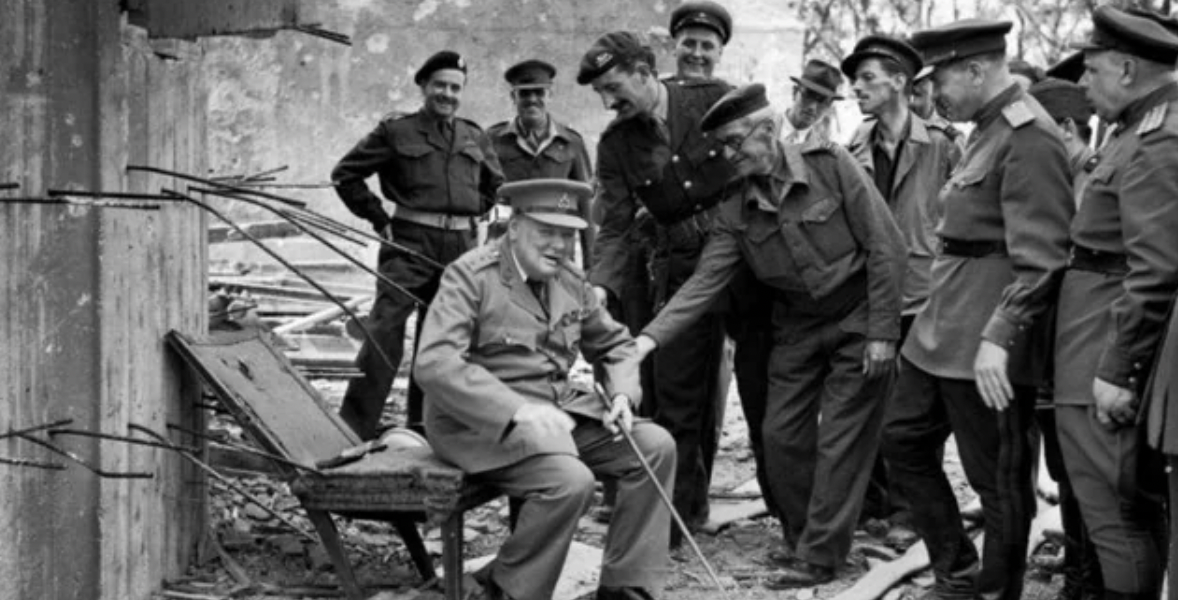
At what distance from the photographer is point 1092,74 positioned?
6418 mm

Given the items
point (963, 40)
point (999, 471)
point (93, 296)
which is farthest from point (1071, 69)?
point (93, 296)

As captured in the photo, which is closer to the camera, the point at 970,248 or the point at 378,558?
the point at 970,248

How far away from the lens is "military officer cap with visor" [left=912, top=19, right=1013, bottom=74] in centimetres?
698

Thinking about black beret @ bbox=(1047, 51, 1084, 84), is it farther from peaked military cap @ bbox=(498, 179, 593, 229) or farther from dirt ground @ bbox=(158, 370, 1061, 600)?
peaked military cap @ bbox=(498, 179, 593, 229)

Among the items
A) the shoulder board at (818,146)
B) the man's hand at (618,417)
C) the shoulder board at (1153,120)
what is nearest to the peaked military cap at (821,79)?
the shoulder board at (818,146)

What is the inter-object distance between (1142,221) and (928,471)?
1.80 m

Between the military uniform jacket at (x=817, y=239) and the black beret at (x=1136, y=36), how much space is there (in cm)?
194

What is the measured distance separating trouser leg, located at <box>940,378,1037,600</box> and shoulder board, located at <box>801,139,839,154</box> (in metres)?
1.32

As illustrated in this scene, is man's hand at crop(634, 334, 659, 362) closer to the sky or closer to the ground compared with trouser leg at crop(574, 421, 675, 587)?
closer to the sky

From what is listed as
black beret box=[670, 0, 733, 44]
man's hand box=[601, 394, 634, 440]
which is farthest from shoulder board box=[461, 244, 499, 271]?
black beret box=[670, 0, 733, 44]

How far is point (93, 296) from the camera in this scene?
712 cm

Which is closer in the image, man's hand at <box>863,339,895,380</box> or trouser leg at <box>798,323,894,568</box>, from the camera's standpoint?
man's hand at <box>863,339,895,380</box>

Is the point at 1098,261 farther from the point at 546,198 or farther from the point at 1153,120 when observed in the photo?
the point at 546,198

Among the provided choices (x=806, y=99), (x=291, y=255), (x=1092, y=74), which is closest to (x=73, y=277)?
(x=1092, y=74)
